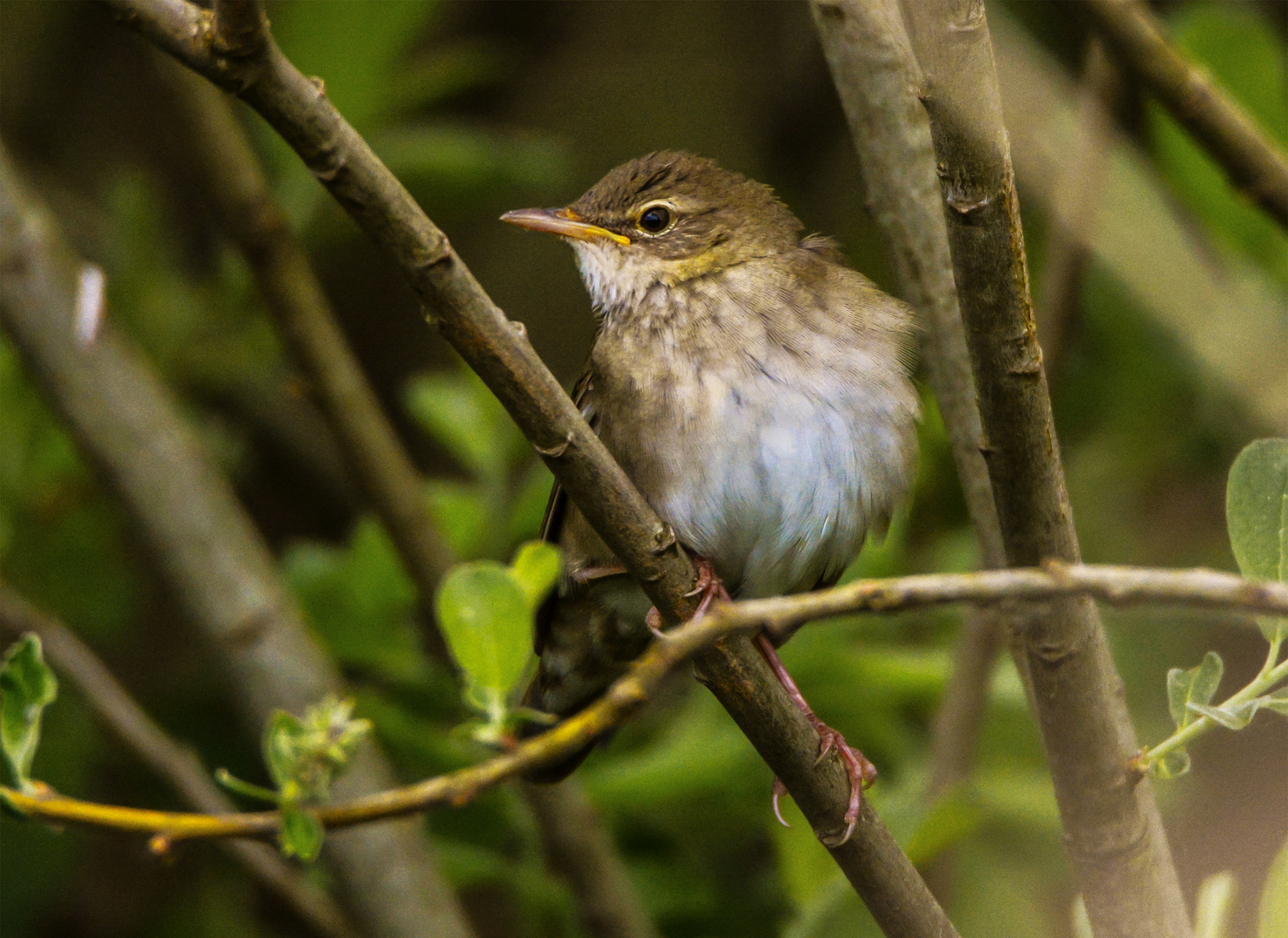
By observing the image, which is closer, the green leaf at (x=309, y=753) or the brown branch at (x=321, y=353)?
the green leaf at (x=309, y=753)

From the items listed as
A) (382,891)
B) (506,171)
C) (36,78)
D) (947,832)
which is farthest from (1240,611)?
(36,78)

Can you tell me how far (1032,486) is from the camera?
1948 mm

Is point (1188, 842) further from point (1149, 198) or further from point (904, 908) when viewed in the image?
point (1149, 198)

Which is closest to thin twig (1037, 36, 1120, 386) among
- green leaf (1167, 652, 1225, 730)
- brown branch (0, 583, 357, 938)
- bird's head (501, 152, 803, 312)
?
bird's head (501, 152, 803, 312)

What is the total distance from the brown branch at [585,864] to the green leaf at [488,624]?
1589 mm

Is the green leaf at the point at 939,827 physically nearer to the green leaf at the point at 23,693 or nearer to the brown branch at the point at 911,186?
the brown branch at the point at 911,186

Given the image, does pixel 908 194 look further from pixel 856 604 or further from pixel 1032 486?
pixel 856 604

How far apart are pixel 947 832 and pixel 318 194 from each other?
279cm

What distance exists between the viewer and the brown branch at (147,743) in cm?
331

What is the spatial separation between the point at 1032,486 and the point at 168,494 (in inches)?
92.5

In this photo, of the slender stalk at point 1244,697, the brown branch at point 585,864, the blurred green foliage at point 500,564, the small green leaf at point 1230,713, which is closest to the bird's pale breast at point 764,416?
the blurred green foliage at point 500,564

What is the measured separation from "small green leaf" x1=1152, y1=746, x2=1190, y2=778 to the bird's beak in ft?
6.33

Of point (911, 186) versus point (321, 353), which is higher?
point (911, 186)

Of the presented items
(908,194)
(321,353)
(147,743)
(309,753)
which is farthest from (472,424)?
(309,753)
